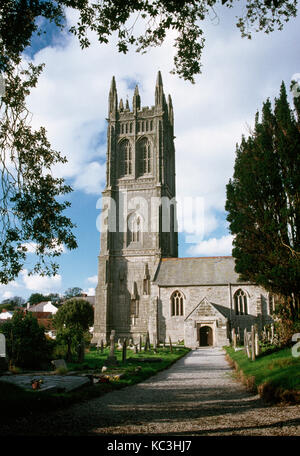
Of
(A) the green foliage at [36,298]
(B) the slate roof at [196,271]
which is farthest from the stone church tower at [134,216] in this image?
(A) the green foliage at [36,298]

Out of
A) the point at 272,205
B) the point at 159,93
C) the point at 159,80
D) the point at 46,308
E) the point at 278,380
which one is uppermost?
the point at 159,80

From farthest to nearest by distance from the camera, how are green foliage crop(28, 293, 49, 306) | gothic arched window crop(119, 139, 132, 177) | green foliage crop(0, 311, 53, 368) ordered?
green foliage crop(28, 293, 49, 306)
gothic arched window crop(119, 139, 132, 177)
green foliage crop(0, 311, 53, 368)

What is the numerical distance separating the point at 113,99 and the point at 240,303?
30197mm

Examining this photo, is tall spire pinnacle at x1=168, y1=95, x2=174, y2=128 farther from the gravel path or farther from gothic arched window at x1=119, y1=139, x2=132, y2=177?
the gravel path

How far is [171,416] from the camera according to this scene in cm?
667

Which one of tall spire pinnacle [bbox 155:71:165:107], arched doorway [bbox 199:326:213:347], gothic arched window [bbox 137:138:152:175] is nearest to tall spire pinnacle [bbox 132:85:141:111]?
tall spire pinnacle [bbox 155:71:165:107]

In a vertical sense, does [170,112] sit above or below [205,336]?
above

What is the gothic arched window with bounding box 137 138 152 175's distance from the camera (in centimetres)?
4412

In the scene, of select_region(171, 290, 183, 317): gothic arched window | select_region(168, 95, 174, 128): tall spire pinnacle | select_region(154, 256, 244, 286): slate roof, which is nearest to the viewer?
select_region(171, 290, 183, 317): gothic arched window

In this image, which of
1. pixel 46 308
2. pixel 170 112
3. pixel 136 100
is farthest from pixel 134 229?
Answer: pixel 46 308

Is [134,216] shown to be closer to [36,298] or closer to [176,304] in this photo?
[176,304]

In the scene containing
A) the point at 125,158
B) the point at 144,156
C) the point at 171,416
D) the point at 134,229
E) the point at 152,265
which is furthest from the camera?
the point at 125,158
